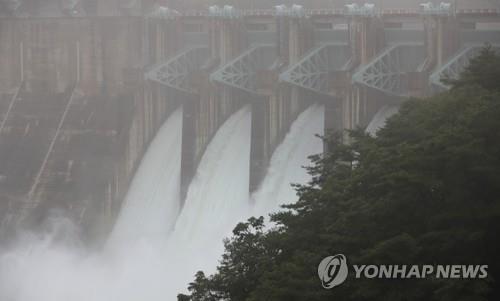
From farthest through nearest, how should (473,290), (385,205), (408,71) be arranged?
(408,71) < (385,205) < (473,290)

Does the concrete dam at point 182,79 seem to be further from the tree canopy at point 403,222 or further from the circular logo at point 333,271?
the circular logo at point 333,271

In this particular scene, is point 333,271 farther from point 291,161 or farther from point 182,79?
point 182,79

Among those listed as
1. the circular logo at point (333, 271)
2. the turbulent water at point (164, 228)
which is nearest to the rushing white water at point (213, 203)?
the turbulent water at point (164, 228)

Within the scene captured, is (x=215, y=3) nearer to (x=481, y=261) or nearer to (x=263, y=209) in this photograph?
(x=263, y=209)

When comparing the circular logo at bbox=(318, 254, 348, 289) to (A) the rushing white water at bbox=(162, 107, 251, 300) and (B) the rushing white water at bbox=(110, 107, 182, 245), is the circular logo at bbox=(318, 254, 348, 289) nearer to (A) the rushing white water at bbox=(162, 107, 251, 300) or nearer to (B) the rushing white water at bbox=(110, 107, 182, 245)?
(A) the rushing white water at bbox=(162, 107, 251, 300)

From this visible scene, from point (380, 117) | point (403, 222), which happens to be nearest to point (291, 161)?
point (380, 117)

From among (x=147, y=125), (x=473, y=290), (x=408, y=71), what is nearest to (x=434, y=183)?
(x=473, y=290)

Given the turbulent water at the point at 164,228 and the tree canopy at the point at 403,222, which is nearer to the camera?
the tree canopy at the point at 403,222
